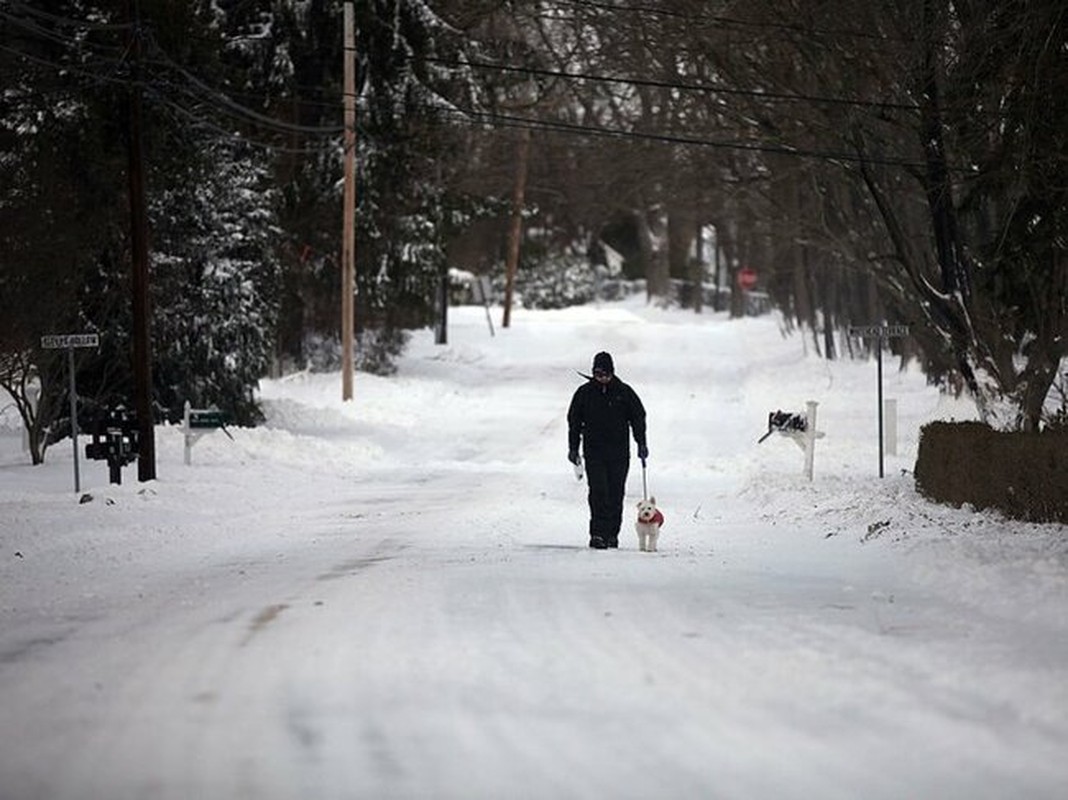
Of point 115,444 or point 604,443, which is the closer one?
point 604,443

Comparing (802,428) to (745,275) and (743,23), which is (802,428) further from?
(745,275)

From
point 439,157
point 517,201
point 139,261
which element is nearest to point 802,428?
point 139,261

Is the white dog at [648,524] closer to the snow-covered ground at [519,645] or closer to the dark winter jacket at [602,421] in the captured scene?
the snow-covered ground at [519,645]

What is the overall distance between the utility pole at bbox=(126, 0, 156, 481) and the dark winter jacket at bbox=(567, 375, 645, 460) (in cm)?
883

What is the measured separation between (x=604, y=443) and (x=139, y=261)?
942 cm

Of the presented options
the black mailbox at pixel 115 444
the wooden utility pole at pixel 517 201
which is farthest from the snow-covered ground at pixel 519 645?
the wooden utility pole at pixel 517 201

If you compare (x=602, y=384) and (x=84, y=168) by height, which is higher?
(x=84, y=168)

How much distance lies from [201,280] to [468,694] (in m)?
24.1

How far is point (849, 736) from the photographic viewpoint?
22.7ft

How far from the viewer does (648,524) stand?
14.6m

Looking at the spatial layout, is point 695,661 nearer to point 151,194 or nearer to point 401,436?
point 151,194

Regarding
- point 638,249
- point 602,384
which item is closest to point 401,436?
point 602,384

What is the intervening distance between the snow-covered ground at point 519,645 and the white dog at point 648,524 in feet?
0.55

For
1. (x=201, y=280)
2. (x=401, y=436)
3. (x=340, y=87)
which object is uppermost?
(x=340, y=87)
